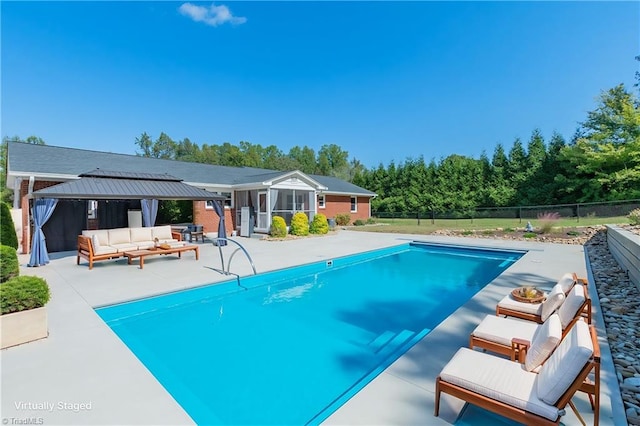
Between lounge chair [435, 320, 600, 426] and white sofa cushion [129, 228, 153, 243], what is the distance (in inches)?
395

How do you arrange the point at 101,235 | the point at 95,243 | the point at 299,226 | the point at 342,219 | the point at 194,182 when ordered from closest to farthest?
the point at 95,243 → the point at 101,235 → the point at 194,182 → the point at 299,226 → the point at 342,219

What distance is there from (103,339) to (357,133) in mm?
34597

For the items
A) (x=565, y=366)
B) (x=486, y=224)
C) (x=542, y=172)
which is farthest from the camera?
(x=542, y=172)

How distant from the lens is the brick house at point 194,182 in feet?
38.8

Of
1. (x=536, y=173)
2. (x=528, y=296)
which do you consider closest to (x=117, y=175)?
(x=528, y=296)

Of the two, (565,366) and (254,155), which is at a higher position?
(254,155)

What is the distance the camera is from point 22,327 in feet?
12.9

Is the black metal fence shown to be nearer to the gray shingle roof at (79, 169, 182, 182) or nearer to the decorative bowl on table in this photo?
the gray shingle roof at (79, 169, 182, 182)

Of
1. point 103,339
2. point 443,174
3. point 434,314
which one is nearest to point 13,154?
point 103,339

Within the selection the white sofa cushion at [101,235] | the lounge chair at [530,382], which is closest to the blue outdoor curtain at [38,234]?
the white sofa cushion at [101,235]

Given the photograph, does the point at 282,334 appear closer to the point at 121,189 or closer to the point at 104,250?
the point at 104,250

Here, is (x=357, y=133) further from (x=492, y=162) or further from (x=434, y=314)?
(x=434, y=314)

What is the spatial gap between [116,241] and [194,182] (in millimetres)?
6987

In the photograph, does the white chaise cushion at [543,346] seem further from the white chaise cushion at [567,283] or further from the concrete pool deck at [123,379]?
the white chaise cushion at [567,283]
